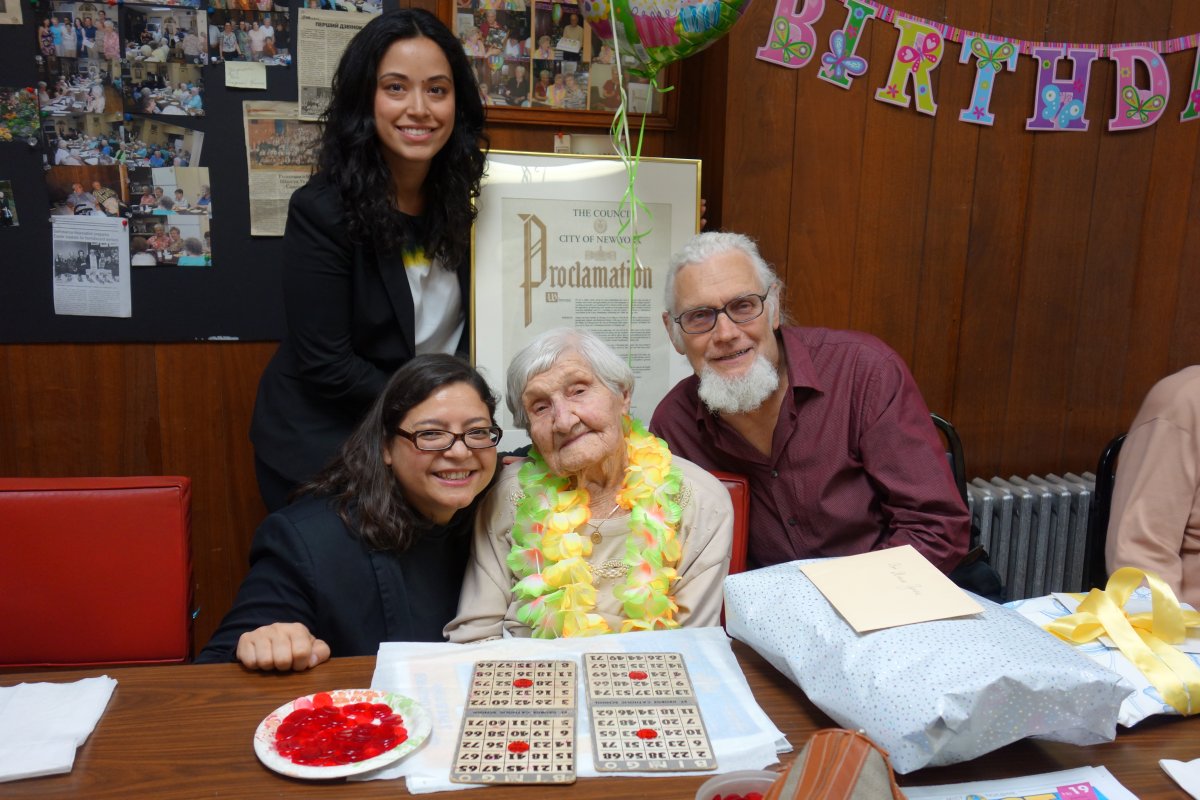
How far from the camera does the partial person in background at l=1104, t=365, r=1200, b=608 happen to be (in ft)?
6.45

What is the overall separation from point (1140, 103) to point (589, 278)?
2.16 metres

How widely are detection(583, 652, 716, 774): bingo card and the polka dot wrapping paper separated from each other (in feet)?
0.56

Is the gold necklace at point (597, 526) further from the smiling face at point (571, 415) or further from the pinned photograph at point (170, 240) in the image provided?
the pinned photograph at point (170, 240)

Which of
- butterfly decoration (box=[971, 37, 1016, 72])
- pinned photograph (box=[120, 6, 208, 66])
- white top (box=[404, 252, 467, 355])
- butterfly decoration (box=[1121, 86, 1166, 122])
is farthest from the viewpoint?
butterfly decoration (box=[1121, 86, 1166, 122])

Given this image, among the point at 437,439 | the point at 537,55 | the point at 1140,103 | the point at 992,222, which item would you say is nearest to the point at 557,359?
the point at 437,439

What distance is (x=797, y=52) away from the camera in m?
2.72

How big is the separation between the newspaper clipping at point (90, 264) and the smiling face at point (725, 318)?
5.78ft

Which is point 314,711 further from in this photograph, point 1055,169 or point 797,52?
point 1055,169

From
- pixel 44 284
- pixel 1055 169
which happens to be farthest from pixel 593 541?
pixel 1055 169

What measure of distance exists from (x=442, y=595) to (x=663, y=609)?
46 centimetres

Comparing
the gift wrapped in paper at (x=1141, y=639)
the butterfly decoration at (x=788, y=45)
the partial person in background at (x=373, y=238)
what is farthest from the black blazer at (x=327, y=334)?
the gift wrapped in paper at (x=1141, y=639)

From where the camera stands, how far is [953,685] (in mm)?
1010

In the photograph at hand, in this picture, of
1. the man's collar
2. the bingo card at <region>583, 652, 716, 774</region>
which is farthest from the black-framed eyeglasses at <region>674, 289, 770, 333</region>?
the bingo card at <region>583, 652, 716, 774</region>

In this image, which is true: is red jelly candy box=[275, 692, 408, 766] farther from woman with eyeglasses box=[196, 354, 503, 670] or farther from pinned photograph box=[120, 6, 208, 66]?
pinned photograph box=[120, 6, 208, 66]
